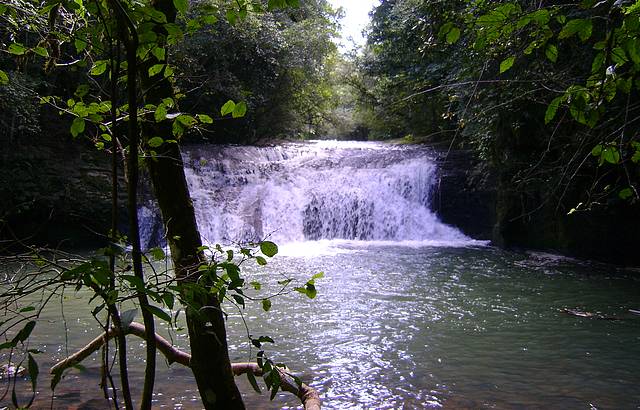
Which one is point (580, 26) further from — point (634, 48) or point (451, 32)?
point (451, 32)

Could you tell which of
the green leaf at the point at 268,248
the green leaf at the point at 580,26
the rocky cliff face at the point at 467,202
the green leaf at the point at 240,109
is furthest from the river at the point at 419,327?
the green leaf at the point at 580,26

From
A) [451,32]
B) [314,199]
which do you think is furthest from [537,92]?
[314,199]

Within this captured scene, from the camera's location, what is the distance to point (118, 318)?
1322 millimetres

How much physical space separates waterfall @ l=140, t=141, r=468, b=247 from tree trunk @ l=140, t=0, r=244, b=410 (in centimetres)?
1149

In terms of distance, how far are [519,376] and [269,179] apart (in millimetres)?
11648

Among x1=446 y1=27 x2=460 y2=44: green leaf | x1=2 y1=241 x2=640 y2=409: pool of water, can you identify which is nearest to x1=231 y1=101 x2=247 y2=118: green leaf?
x1=446 y1=27 x2=460 y2=44: green leaf

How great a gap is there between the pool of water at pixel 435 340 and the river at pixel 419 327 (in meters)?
0.02

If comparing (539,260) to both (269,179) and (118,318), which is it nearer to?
(269,179)

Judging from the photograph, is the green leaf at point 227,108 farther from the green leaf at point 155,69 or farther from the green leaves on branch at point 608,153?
the green leaves on branch at point 608,153

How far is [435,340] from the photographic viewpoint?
519 centimetres

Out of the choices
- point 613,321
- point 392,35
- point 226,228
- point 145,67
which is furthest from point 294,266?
point 392,35

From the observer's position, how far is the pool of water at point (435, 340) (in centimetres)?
376

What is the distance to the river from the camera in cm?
380

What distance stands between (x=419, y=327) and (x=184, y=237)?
4345mm
